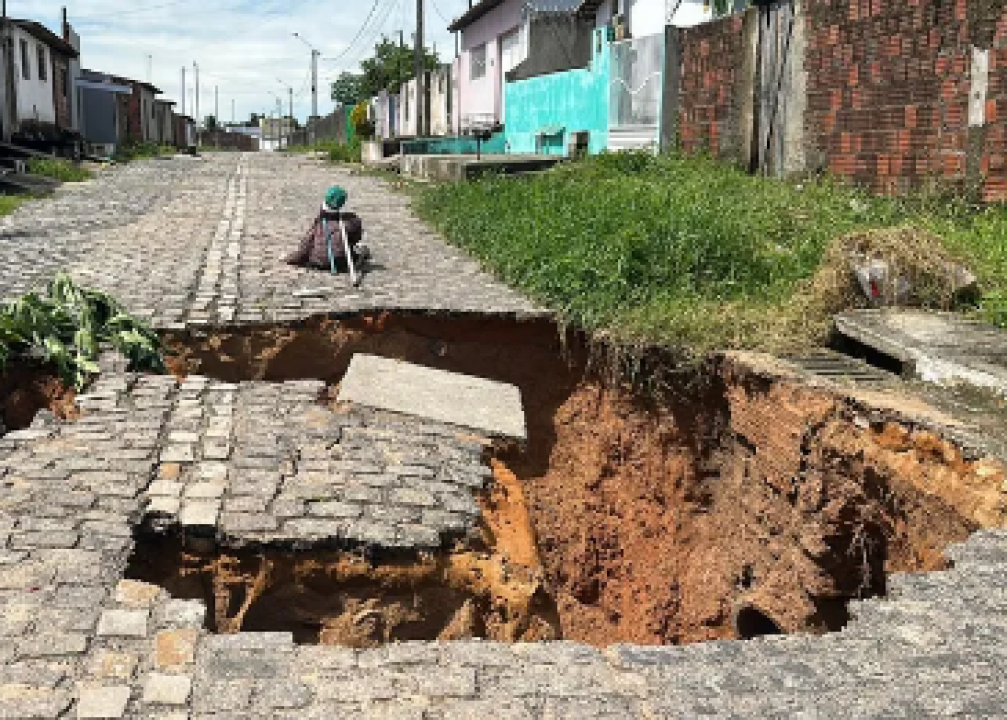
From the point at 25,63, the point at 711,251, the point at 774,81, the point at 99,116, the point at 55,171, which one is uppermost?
the point at 25,63

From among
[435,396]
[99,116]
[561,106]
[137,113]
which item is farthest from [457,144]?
[137,113]

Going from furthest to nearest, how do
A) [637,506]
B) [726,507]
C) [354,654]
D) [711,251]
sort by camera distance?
[711,251]
[637,506]
[726,507]
[354,654]

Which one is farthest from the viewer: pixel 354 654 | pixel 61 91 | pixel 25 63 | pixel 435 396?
pixel 61 91

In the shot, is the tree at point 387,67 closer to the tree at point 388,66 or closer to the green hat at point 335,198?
the tree at point 388,66

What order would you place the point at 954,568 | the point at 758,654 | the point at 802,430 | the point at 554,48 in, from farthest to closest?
the point at 554,48 < the point at 802,430 < the point at 954,568 < the point at 758,654

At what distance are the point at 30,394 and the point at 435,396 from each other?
2236 mm

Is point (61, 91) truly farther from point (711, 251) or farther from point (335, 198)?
point (711, 251)

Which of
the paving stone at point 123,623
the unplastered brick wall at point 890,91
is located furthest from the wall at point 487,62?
the paving stone at point 123,623

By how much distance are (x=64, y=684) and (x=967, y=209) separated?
7635mm

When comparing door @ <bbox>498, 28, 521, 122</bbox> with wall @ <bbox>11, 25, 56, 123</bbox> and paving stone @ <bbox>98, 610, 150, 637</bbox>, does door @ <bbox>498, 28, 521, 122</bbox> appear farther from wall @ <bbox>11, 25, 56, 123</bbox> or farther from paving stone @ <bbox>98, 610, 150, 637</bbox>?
paving stone @ <bbox>98, 610, 150, 637</bbox>

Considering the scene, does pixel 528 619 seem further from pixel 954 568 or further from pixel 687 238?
pixel 687 238

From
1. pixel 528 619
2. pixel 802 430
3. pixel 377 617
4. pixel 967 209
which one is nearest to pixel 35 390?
pixel 377 617

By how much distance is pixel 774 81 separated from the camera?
11.6 meters

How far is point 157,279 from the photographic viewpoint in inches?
344
